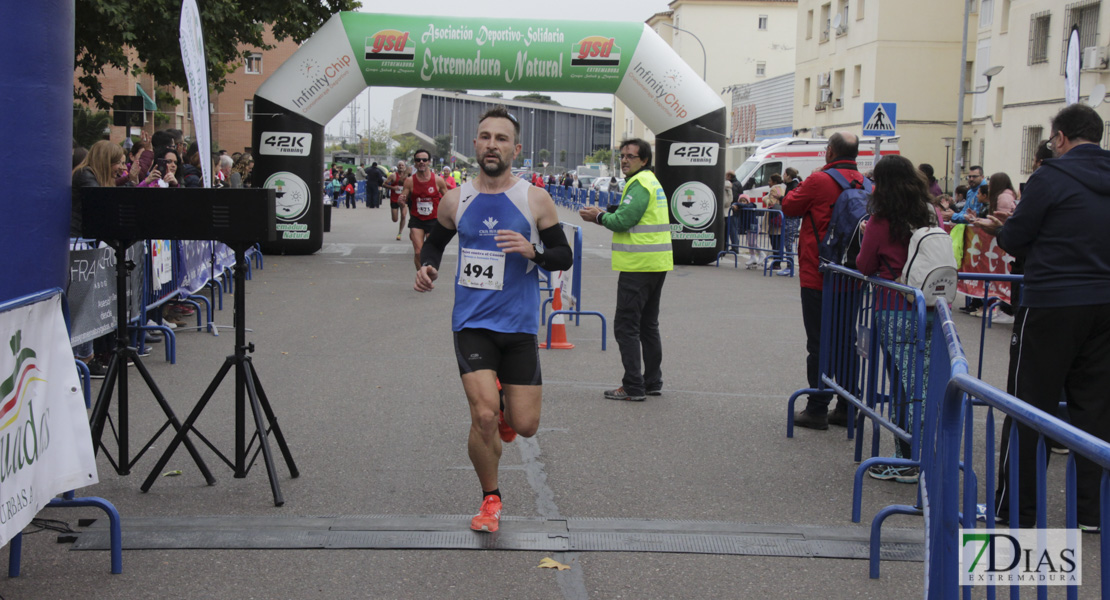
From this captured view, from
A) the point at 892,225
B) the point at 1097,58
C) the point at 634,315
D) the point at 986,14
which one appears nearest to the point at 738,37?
the point at 986,14

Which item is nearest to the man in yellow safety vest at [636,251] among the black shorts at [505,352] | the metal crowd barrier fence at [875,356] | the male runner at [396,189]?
the metal crowd barrier fence at [875,356]

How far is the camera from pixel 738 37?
76.4 metres

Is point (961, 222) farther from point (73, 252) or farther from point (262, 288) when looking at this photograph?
point (73, 252)

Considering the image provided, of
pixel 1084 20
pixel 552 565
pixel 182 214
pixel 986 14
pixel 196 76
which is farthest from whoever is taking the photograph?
pixel 986 14

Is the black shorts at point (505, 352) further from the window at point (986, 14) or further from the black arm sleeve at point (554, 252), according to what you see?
the window at point (986, 14)

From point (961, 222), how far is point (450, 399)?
27.9 feet

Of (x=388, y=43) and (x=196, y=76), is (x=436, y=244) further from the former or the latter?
(x=388, y=43)

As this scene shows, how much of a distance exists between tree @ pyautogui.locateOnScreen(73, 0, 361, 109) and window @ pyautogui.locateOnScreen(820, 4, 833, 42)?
2945 centimetres

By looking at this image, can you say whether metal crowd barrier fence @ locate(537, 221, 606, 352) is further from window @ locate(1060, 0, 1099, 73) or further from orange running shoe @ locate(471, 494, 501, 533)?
window @ locate(1060, 0, 1099, 73)

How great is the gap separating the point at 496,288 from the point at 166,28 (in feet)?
53.1

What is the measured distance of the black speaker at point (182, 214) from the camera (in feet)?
17.1

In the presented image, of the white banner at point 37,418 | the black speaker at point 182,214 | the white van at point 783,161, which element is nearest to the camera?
the white banner at point 37,418

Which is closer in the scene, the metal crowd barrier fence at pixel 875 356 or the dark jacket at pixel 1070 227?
the dark jacket at pixel 1070 227

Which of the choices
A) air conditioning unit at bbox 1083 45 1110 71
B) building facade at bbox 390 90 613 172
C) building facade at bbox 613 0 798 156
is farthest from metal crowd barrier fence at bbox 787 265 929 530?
building facade at bbox 390 90 613 172
